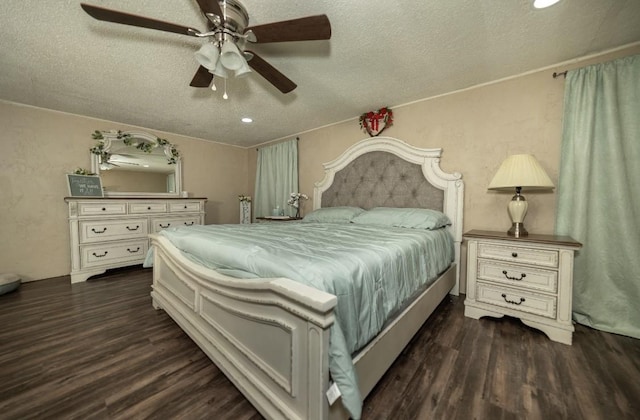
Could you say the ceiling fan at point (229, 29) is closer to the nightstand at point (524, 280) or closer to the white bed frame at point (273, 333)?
the white bed frame at point (273, 333)

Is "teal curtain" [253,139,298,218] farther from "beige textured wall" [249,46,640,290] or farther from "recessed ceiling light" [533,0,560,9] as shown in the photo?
"recessed ceiling light" [533,0,560,9]

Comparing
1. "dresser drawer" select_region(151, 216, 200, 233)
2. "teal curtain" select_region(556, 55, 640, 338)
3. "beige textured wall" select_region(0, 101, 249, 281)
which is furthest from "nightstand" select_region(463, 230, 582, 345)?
"beige textured wall" select_region(0, 101, 249, 281)

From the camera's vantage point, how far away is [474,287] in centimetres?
195

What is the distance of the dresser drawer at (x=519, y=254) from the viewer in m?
1.67

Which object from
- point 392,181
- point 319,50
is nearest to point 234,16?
point 319,50

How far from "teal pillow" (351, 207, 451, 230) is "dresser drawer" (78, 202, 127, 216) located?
3039 mm

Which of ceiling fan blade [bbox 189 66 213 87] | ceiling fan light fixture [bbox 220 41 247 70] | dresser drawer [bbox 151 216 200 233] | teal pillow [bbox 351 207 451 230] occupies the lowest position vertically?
dresser drawer [bbox 151 216 200 233]

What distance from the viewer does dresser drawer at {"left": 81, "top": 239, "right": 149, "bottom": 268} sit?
287 cm

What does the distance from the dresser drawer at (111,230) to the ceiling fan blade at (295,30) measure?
3039 mm

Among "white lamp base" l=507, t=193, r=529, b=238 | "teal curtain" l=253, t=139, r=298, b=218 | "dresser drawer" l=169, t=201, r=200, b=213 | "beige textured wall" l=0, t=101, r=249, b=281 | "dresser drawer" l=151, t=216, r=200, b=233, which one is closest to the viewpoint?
"white lamp base" l=507, t=193, r=529, b=238

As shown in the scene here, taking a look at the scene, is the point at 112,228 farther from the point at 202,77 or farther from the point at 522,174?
the point at 522,174

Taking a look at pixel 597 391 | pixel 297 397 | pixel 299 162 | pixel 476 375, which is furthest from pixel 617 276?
pixel 299 162

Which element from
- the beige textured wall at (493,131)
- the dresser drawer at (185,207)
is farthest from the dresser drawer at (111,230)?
the beige textured wall at (493,131)

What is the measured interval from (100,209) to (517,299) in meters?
4.41
